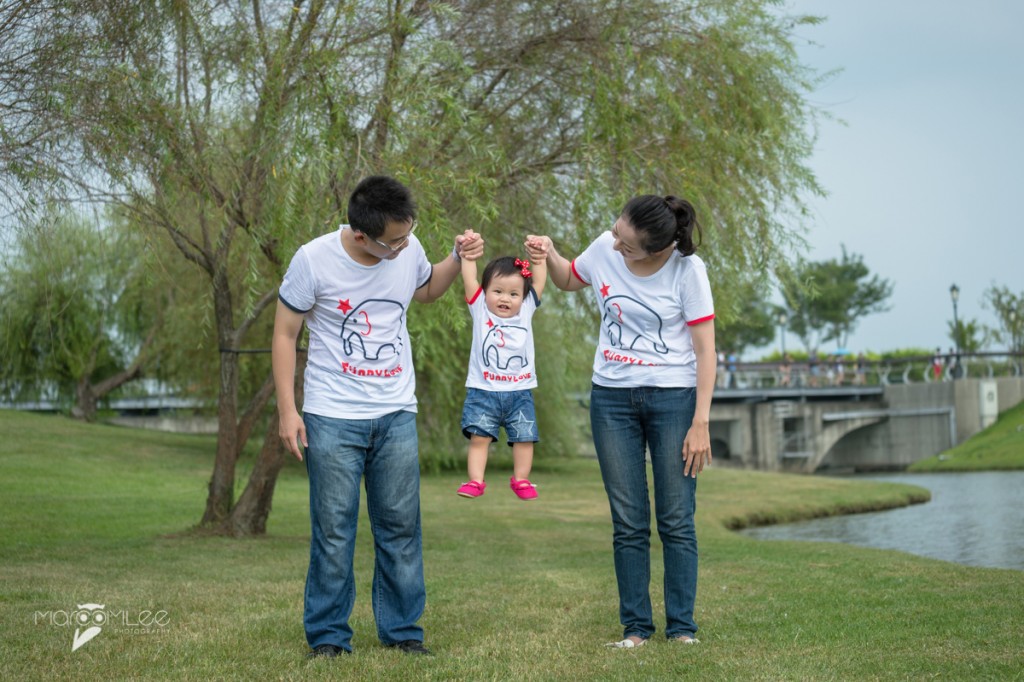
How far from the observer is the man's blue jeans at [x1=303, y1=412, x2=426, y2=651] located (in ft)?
14.7

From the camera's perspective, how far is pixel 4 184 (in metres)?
6.86

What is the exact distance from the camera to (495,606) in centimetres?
612

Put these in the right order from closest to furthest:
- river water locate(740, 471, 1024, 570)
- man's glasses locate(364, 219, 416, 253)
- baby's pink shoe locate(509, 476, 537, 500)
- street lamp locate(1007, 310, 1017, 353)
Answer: man's glasses locate(364, 219, 416, 253), baby's pink shoe locate(509, 476, 537, 500), river water locate(740, 471, 1024, 570), street lamp locate(1007, 310, 1017, 353)

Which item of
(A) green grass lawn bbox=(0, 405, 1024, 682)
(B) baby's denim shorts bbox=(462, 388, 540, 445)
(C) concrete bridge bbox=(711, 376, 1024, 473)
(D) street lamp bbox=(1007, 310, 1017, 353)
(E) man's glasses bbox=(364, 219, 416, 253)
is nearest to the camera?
(A) green grass lawn bbox=(0, 405, 1024, 682)

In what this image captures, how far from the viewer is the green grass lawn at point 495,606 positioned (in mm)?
4281

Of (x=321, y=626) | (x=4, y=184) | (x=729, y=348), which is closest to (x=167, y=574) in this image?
(x=4, y=184)

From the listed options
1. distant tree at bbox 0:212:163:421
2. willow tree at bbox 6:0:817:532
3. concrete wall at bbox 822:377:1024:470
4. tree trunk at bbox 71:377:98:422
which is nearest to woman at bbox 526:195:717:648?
willow tree at bbox 6:0:817:532

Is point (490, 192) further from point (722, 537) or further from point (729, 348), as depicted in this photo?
point (729, 348)

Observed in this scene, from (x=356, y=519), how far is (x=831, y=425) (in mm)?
46767

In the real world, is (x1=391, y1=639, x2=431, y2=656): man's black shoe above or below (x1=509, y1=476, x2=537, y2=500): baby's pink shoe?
below

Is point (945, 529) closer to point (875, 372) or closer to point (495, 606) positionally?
point (495, 606)

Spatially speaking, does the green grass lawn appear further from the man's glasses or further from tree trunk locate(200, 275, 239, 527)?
the man's glasses

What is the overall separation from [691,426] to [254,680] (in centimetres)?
205

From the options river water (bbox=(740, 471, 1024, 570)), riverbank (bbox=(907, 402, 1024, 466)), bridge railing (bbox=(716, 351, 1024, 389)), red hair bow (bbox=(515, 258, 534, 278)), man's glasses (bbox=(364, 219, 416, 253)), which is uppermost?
bridge railing (bbox=(716, 351, 1024, 389))
